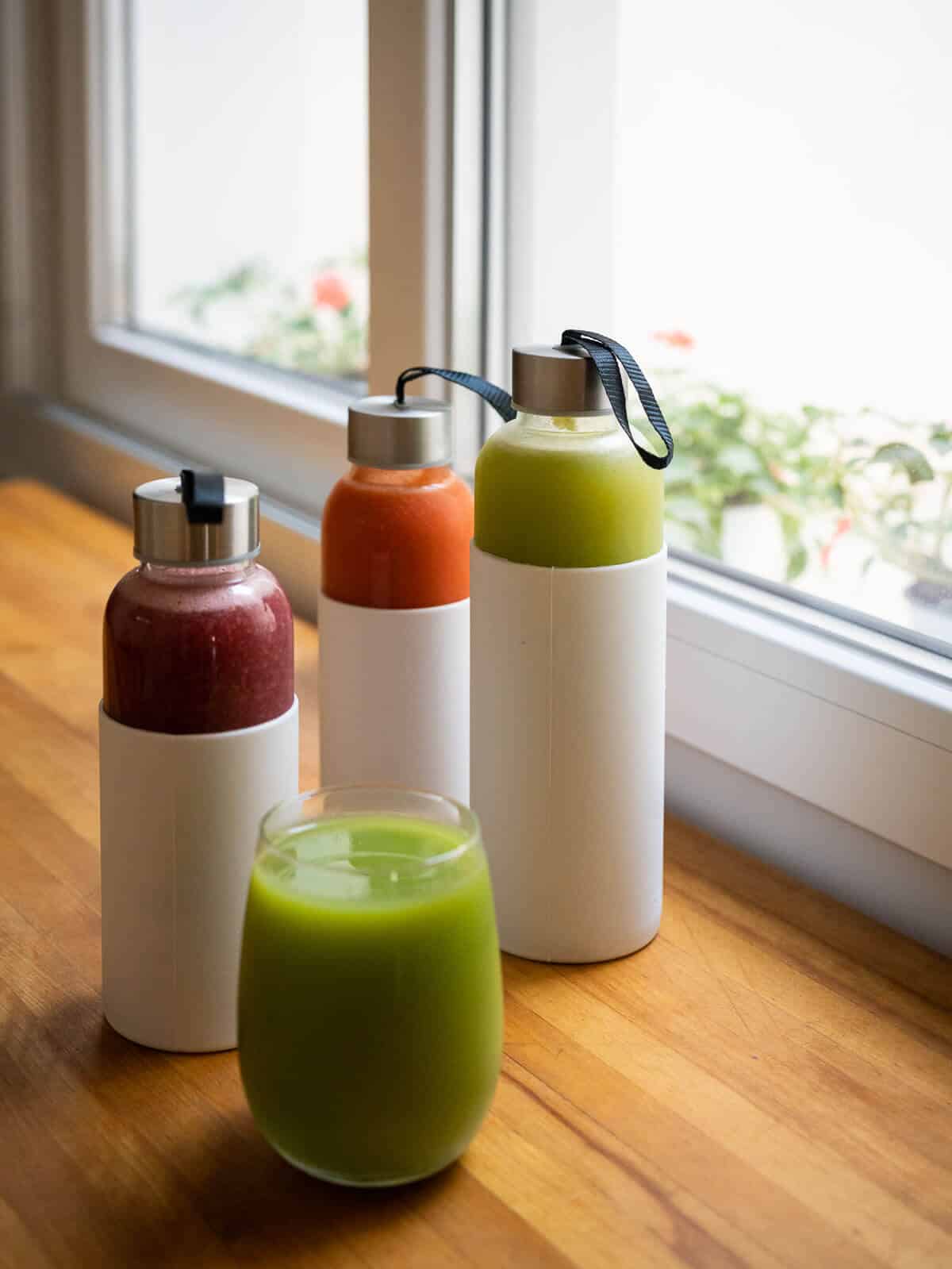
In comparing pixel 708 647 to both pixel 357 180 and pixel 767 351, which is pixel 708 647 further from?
pixel 357 180

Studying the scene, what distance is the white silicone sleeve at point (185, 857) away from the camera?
685 millimetres

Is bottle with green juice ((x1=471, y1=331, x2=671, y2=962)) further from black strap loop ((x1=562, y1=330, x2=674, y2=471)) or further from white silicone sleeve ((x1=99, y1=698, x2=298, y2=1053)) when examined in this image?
white silicone sleeve ((x1=99, y1=698, x2=298, y2=1053))

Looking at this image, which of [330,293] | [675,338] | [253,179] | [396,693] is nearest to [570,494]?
[396,693]

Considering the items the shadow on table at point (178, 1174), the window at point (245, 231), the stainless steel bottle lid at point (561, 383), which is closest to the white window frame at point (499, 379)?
the window at point (245, 231)

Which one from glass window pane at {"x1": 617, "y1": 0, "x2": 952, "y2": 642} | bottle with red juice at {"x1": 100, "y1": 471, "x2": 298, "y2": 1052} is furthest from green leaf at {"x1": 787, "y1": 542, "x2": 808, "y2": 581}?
bottle with red juice at {"x1": 100, "y1": 471, "x2": 298, "y2": 1052}

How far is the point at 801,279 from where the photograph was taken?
37.9 inches

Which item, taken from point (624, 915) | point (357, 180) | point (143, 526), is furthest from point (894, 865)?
point (357, 180)

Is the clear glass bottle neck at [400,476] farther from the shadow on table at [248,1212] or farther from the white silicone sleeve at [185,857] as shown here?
the shadow on table at [248,1212]

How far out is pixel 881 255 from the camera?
90 cm

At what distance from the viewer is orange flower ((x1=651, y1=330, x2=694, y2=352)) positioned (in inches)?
42.4

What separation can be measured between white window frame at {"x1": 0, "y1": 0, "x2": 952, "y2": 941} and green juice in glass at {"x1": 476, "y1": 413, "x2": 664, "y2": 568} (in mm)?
199

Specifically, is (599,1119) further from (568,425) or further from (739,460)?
(739,460)

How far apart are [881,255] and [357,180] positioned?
0.70 metres

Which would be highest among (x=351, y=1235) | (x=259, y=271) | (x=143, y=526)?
(x=259, y=271)
